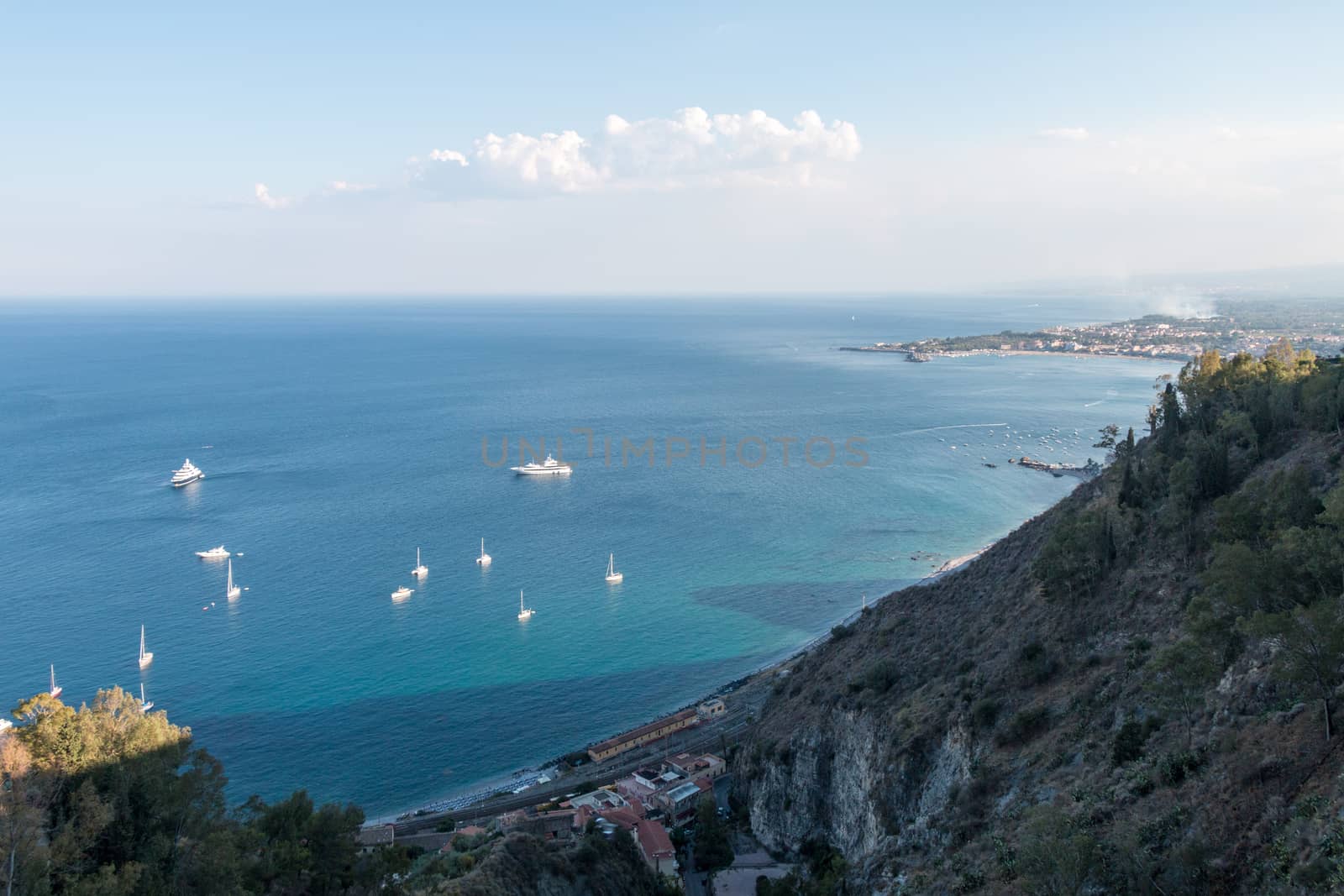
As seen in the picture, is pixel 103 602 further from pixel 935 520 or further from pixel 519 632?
pixel 935 520

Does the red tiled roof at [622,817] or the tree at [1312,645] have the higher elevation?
the tree at [1312,645]

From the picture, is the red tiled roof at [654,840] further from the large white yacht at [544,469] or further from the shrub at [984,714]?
the large white yacht at [544,469]

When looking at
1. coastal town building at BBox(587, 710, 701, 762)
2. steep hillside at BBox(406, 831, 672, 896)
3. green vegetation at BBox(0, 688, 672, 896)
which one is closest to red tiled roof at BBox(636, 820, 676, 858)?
steep hillside at BBox(406, 831, 672, 896)

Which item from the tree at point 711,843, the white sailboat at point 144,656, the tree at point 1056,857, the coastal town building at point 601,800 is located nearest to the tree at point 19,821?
the tree at point 1056,857

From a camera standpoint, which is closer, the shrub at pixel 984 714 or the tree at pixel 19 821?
the tree at pixel 19 821

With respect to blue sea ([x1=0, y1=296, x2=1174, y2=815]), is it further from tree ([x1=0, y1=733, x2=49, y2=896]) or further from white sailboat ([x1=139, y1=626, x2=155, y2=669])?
tree ([x1=0, y1=733, x2=49, y2=896])

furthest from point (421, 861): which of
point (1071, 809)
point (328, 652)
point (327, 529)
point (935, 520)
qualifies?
point (935, 520)
